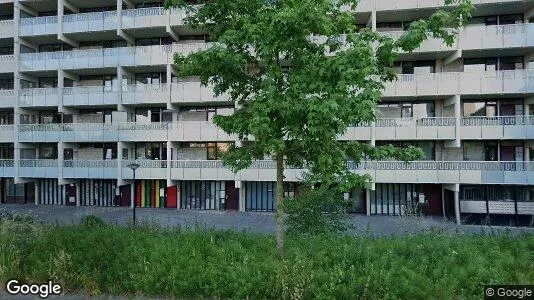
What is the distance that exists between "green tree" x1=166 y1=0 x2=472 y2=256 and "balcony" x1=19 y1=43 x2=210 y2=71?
1806 centimetres

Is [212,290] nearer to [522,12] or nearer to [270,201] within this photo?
[270,201]

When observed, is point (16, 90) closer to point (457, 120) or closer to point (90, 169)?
point (90, 169)

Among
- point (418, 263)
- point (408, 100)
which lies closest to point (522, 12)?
point (408, 100)

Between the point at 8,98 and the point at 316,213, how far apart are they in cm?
2936

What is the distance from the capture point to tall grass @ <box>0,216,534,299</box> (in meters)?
5.38

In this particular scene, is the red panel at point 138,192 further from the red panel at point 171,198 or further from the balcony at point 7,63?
the balcony at point 7,63

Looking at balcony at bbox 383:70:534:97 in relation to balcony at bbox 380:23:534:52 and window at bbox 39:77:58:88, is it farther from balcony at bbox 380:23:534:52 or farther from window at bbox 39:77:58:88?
window at bbox 39:77:58:88

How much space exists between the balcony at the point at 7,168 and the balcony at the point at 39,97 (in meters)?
5.14

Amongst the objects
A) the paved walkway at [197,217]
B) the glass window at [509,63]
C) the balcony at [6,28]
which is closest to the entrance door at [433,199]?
the paved walkway at [197,217]

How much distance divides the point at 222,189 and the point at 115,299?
19.1 meters

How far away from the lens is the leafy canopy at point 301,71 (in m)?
5.31

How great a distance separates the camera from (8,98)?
2605 cm

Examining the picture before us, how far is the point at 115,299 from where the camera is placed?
5.83 m

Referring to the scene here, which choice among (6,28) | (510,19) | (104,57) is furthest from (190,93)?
(510,19)
